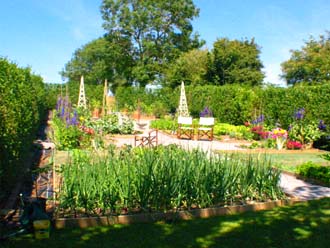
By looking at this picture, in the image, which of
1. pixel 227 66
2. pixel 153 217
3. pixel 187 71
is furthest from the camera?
pixel 187 71

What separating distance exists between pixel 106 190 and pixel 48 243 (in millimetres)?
938

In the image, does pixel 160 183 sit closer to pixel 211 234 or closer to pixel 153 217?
pixel 153 217

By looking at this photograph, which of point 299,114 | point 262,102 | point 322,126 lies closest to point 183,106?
point 262,102

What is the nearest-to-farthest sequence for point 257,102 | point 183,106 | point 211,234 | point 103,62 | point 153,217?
1. point 211,234
2. point 153,217
3. point 257,102
4. point 183,106
5. point 103,62

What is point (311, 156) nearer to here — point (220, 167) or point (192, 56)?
point (220, 167)

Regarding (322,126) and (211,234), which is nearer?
(211,234)

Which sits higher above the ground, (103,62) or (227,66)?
(103,62)

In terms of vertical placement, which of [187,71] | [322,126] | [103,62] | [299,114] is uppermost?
[103,62]

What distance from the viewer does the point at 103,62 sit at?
171 ft

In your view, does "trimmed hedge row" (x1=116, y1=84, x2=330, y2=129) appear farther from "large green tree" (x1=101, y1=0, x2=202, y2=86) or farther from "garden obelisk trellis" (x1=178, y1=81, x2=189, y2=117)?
"large green tree" (x1=101, y1=0, x2=202, y2=86)

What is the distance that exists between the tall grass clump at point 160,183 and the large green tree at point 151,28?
34505mm

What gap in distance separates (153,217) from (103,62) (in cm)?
4931

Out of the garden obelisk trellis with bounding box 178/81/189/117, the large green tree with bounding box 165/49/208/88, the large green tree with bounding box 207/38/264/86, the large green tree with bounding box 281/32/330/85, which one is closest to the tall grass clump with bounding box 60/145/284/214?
the garden obelisk trellis with bounding box 178/81/189/117

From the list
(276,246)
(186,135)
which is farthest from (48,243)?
(186,135)
